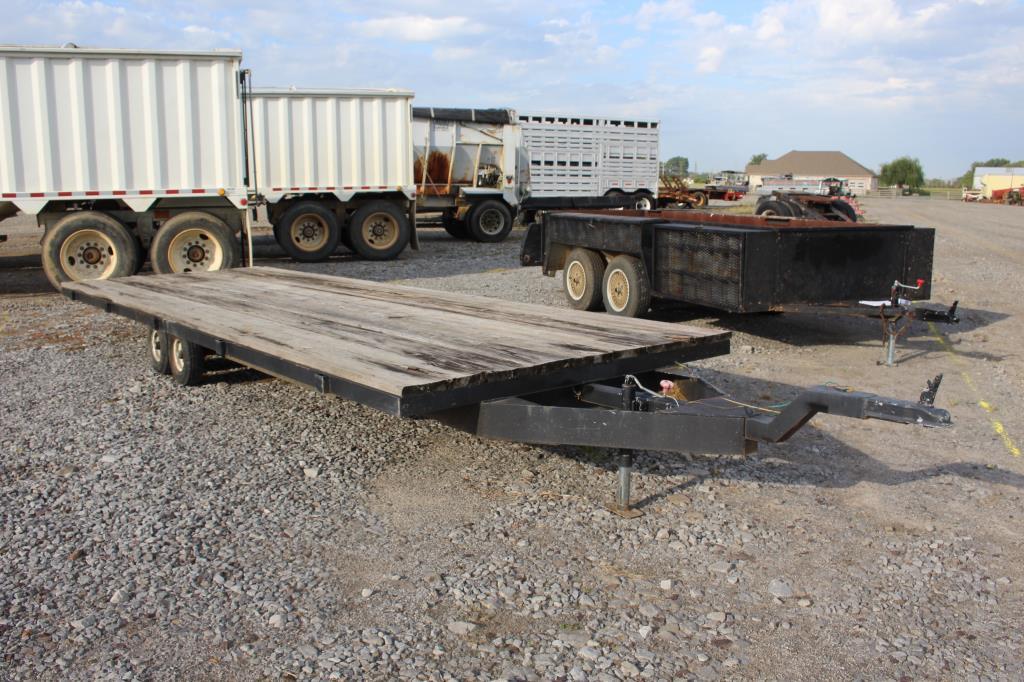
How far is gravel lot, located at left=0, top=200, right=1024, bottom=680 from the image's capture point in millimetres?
3193

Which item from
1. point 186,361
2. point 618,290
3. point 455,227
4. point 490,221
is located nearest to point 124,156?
point 186,361

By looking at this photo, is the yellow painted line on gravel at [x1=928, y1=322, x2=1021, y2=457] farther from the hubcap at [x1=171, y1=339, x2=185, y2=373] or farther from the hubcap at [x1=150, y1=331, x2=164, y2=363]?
the hubcap at [x1=150, y1=331, x2=164, y2=363]

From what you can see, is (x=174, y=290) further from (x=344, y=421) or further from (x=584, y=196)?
(x=584, y=196)

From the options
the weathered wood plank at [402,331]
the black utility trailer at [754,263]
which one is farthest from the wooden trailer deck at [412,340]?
the black utility trailer at [754,263]

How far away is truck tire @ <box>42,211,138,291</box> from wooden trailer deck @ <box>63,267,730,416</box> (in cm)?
577

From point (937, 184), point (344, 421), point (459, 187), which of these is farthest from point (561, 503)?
point (937, 184)

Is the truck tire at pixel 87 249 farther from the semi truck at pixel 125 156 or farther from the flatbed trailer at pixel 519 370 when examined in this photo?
the flatbed trailer at pixel 519 370

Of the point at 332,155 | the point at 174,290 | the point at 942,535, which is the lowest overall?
the point at 942,535

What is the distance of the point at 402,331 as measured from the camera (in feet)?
16.6

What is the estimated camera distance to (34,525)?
4.25 meters

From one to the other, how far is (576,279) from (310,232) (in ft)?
24.5

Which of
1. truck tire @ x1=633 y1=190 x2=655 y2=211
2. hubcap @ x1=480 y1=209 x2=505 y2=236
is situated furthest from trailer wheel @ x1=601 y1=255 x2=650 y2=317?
truck tire @ x1=633 y1=190 x2=655 y2=211

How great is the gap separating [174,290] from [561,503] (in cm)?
436

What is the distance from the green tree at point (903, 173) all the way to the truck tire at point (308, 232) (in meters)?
113
